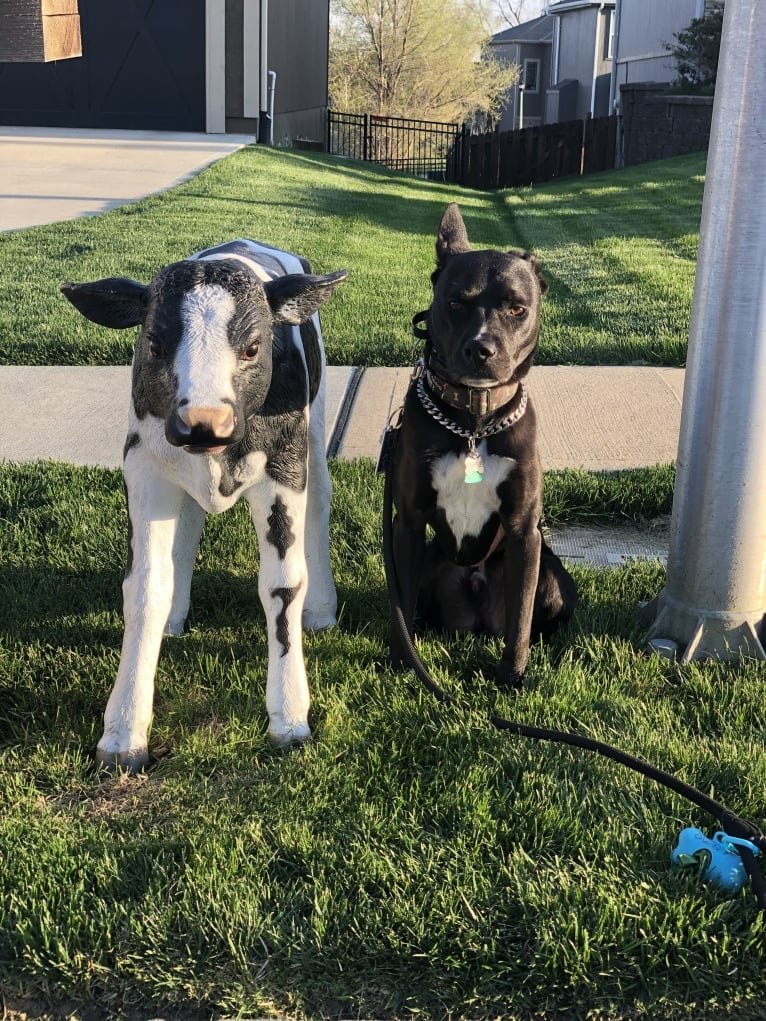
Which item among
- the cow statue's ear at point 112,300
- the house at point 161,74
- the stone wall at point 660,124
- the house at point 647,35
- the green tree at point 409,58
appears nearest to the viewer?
the cow statue's ear at point 112,300

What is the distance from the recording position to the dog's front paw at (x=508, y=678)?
3510mm

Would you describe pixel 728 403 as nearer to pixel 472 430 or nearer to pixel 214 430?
pixel 472 430

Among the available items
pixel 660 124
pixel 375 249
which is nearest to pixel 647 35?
pixel 660 124

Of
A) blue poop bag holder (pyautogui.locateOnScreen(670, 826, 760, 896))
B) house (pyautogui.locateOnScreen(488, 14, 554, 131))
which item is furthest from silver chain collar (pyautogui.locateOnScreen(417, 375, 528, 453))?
house (pyautogui.locateOnScreen(488, 14, 554, 131))

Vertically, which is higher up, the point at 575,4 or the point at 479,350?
the point at 575,4

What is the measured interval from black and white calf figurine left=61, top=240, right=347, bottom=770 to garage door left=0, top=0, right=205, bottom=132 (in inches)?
857

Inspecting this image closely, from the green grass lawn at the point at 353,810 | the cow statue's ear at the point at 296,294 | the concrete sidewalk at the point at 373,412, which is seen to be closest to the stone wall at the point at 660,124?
the concrete sidewalk at the point at 373,412

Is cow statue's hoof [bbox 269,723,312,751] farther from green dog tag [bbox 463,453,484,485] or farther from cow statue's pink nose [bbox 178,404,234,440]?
cow statue's pink nose [bbox 178,404,234,440]

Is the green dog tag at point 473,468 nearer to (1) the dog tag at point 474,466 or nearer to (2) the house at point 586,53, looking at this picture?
(1) the dog tag at point 474,466

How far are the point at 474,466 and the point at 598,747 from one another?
92 centimetres

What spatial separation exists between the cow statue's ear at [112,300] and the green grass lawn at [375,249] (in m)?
4.06

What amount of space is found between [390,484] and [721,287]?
1264 mm

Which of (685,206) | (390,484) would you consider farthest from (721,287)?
(685,206)

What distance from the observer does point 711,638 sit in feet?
12.3
